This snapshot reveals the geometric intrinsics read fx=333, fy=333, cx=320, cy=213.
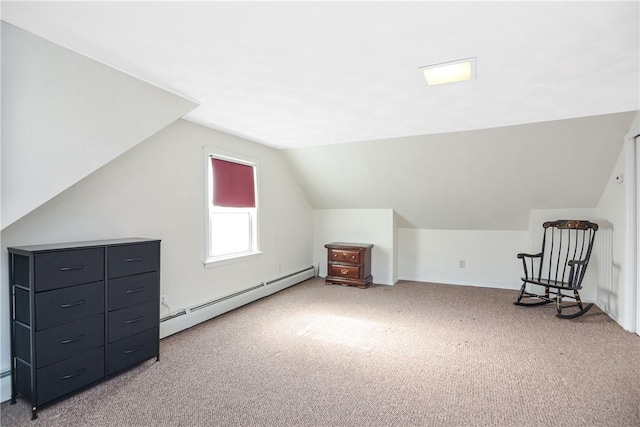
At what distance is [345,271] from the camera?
529 cm

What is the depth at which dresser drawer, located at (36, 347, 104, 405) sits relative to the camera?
2.02 metres

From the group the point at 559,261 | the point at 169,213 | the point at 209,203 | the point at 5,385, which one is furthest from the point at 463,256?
the point at 5,385

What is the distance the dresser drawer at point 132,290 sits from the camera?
2381 mm

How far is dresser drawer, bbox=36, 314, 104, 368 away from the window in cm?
144

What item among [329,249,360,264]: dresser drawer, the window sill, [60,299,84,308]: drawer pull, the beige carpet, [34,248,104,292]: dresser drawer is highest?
[34,248,104,292]: dresser drawer

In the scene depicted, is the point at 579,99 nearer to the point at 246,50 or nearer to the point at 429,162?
the point at 429,162

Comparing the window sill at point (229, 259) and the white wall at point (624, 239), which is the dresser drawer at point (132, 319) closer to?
the window sill at point (229, 259)

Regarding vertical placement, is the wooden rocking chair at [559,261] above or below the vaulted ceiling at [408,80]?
below

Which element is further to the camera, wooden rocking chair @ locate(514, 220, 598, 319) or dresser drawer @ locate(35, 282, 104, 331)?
wooden rocking chair @ locate(514, 220, 598, 319)

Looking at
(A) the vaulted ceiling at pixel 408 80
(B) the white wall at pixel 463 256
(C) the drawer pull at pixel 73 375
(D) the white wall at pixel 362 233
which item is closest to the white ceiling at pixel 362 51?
(A) the vaulted ceiling at pixel 408 80

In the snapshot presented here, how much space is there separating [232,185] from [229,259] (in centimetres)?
90

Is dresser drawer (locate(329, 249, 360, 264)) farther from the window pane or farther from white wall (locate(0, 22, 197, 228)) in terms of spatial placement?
white wall (locate(0, 22, 197, 228))

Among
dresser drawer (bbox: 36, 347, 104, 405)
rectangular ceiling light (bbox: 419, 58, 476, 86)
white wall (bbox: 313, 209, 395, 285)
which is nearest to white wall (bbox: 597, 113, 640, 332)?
rectangular ceiling light (bbox: 419, 58, 476, 86)

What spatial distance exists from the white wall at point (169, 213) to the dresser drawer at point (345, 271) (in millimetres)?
928
